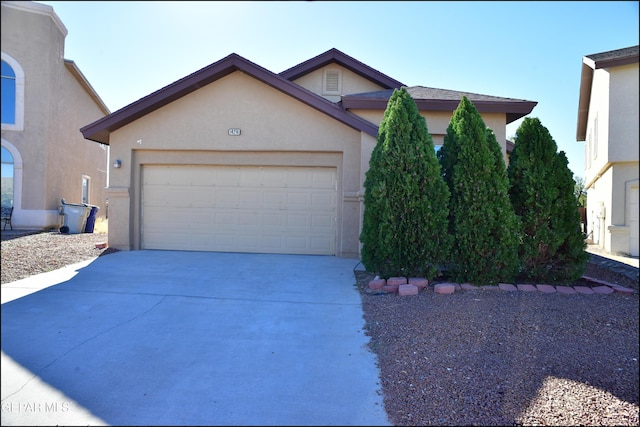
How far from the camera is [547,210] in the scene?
5578 millimetres

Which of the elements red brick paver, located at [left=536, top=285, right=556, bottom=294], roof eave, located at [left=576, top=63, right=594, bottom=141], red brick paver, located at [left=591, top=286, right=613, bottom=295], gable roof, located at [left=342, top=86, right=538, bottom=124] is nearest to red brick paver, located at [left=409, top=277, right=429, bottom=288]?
red brick paver, located at [left=536, top=285, right=556, bottom=294]

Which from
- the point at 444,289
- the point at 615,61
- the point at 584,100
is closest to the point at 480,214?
the point at 444,289

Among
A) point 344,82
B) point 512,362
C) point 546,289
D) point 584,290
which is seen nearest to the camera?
point 512,362

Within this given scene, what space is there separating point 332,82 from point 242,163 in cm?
467

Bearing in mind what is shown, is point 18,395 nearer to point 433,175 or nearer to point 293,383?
point 293,383

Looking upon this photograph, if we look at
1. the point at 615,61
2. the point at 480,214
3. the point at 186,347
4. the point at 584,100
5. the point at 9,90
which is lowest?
the point at 186,347

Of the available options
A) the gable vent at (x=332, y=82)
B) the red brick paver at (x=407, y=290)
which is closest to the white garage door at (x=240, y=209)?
the red brick paver at (x=407, y=290)

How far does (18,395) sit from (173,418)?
0.86 m

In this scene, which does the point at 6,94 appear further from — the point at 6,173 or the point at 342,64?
the point at 342,64

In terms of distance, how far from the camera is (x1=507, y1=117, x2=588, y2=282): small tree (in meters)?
5.59

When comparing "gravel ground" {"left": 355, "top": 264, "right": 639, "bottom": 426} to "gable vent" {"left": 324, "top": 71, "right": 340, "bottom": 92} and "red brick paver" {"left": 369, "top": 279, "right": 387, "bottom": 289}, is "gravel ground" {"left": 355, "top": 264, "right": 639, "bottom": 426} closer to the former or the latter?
"red brick paver" {"left": 369, "top": 279, "right": 387, "bottom": 289}

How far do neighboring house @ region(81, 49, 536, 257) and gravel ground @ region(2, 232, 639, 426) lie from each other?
434 centimetres

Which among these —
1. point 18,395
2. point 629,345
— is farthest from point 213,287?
point 629,345

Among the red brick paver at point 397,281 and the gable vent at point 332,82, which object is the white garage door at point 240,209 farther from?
the gable vent at point 332,82
